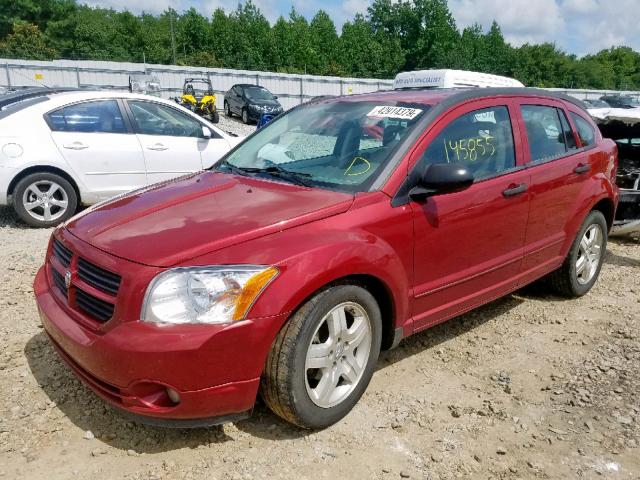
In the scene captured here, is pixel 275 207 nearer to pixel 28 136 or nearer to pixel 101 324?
pixel 101 324

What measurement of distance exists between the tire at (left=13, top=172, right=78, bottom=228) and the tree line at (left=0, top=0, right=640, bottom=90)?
42.8 m

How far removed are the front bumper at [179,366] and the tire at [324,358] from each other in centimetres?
10

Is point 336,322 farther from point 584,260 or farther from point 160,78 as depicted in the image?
point 160,78

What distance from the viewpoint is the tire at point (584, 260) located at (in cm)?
448

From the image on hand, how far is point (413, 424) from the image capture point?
2.89m

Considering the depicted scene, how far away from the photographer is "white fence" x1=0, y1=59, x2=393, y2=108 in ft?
86.5

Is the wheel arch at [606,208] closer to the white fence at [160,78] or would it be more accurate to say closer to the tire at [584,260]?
the tire at [584,260]

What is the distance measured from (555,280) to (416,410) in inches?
88.5

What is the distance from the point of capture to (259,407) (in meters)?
2.99

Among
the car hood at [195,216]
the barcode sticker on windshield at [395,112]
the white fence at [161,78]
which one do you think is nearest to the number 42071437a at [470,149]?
the barcode sticker on windshield at [395,112]

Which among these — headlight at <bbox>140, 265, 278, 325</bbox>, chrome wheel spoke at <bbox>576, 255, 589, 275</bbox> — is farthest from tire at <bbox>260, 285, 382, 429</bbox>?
chrome wheel spoke at <bbox>576, 255, 589, 275</bbox>

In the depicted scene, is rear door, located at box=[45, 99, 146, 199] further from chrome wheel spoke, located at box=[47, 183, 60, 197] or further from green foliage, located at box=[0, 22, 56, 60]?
green foliage, located at box=[0, 22, 56, 60]

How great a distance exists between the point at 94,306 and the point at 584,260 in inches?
156

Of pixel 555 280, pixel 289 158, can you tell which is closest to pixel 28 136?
pixel 289 158
